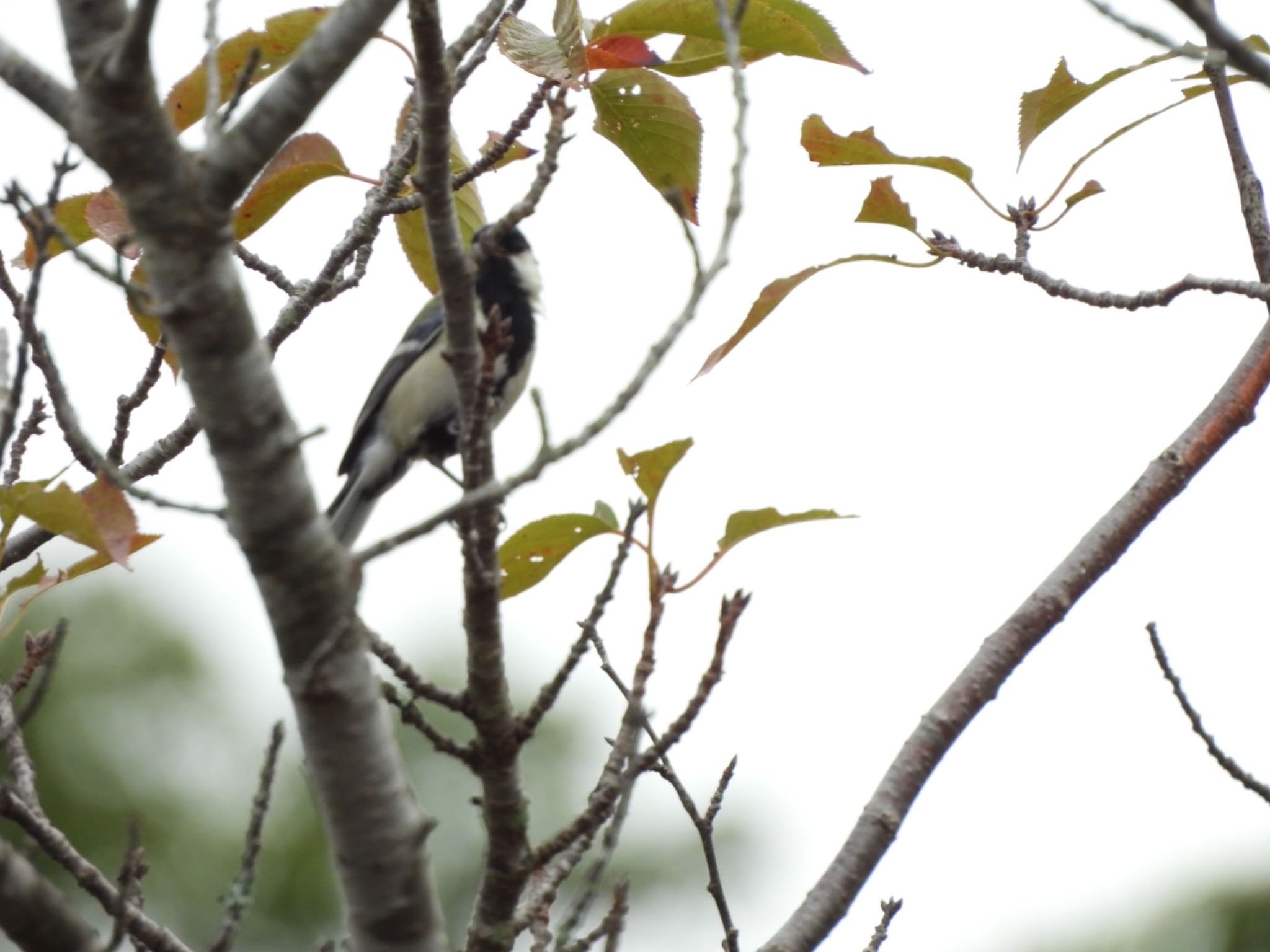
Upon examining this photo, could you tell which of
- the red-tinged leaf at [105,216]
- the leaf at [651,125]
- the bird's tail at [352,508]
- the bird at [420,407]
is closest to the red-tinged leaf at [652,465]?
the leaf at [651,125]

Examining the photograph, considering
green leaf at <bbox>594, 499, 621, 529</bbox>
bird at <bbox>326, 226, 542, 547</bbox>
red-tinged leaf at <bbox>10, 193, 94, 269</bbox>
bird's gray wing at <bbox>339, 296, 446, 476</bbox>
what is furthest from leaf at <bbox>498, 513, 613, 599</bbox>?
bird's gray wing at <bbox>339, 296, 446, 476</bbox>

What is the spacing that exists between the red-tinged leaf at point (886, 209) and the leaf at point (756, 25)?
58 cm

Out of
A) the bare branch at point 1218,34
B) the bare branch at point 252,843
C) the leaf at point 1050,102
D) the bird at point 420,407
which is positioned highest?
the bird at point 420,407

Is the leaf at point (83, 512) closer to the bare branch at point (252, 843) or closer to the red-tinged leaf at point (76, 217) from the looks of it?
the bare branch at point (252, 843)

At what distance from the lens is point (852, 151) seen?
3119mm

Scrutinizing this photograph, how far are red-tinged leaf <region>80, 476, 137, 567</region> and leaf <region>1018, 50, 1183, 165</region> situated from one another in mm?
2269

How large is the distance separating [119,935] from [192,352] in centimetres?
77

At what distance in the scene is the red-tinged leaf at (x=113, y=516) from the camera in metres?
2.48

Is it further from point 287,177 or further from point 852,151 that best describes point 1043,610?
point 287,177

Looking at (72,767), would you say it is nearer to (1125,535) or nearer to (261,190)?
(261,190)

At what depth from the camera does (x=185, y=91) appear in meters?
2.70

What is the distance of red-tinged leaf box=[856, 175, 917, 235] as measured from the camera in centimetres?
319

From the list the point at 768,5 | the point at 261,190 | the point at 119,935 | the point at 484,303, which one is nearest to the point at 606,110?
the point at 768,5

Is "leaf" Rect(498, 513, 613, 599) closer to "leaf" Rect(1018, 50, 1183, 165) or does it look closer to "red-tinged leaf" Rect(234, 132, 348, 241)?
"red-tinged leaf" Rect(234, 132, 348, 241)
